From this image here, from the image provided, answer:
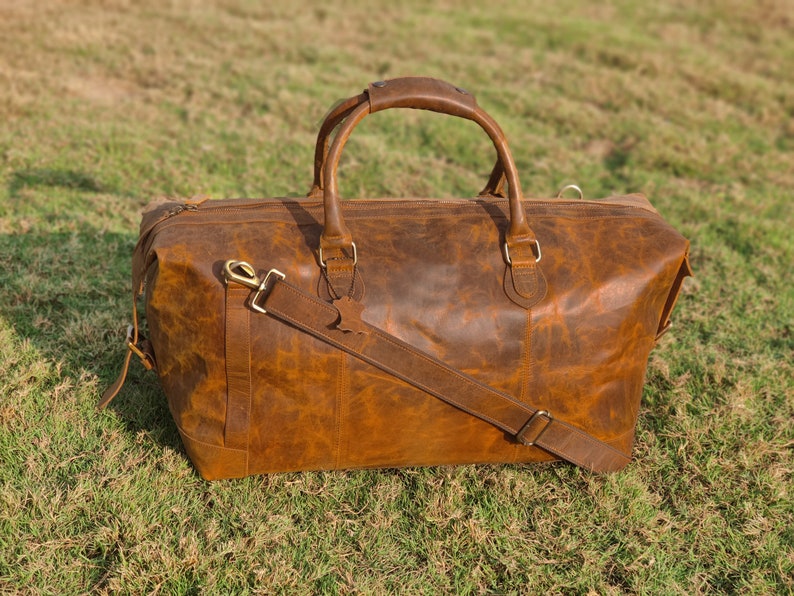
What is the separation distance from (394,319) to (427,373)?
0.76ft

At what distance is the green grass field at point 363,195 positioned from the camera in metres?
2.48

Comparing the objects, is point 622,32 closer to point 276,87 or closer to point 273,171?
point 276,87

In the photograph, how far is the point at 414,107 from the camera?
2.51 metres

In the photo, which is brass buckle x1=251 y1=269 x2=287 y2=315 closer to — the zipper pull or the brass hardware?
the brass hardware

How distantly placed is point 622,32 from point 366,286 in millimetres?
8248

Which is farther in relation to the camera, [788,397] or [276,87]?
[276,87]

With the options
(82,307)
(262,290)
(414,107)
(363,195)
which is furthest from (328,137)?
(363,195)

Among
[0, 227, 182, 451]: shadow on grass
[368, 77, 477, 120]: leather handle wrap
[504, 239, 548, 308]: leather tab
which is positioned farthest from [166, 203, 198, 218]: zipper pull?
[504, 239, 548, 308]: leather tab

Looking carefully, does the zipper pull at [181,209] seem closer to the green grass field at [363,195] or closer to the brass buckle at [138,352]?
the brass buckle at [138,352]

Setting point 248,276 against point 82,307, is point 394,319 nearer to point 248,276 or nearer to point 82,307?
point 248,276

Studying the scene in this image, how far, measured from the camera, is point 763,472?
2.92 metres

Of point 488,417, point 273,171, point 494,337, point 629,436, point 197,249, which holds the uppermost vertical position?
point 197,249

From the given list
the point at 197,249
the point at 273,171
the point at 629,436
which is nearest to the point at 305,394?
the point at 197,249

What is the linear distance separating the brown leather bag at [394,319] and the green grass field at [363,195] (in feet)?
0.82
